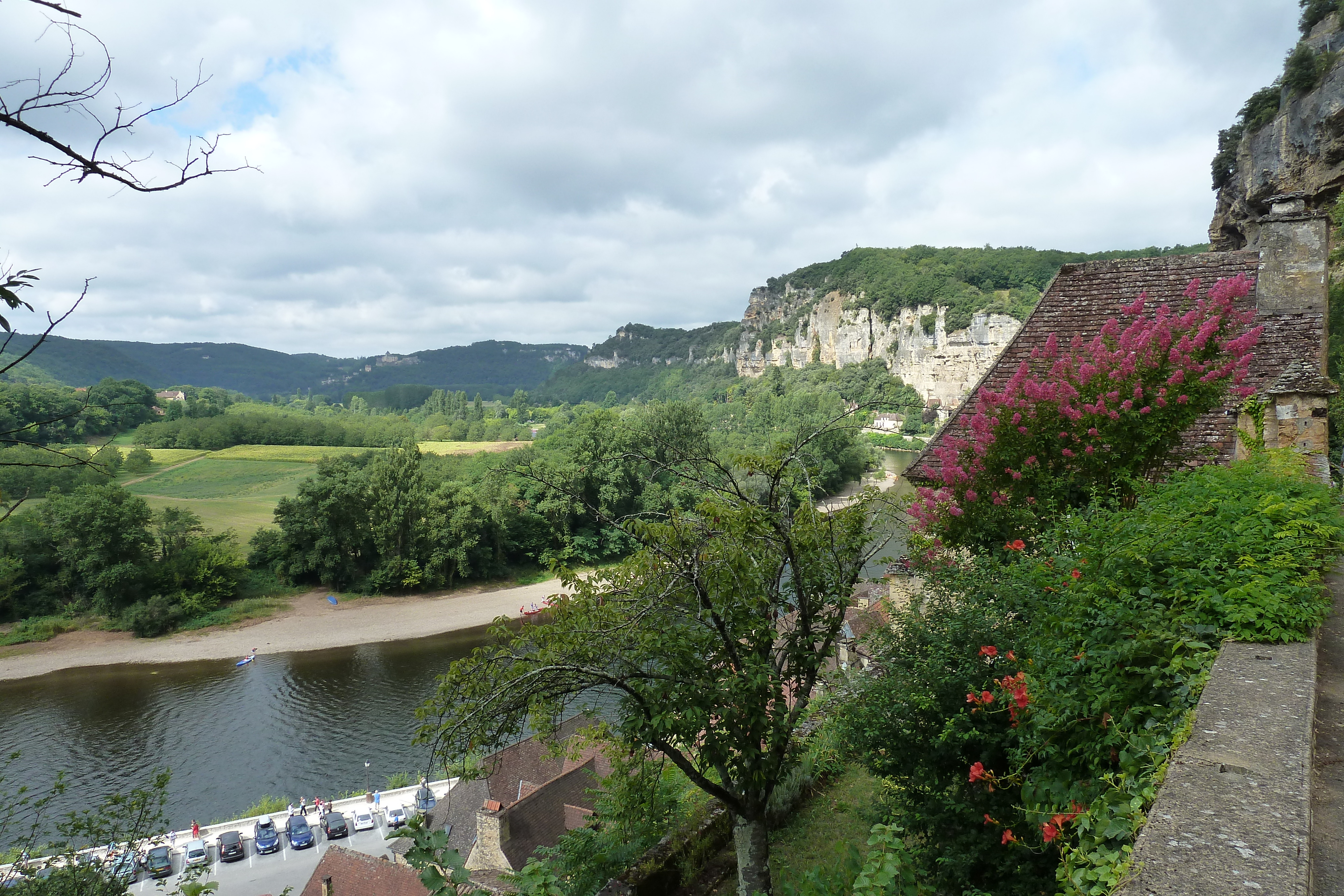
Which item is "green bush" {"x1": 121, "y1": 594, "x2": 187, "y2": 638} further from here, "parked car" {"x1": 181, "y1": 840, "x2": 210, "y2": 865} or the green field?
"parked car" {"x1": 181, "y1": 840, "x2": 210, "y2": 865}

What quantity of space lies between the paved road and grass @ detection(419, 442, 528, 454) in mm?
45584

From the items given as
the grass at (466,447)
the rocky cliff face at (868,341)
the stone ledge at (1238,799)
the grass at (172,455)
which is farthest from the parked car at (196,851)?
the rocky cliff face at (868,341)

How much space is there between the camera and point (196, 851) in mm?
15758

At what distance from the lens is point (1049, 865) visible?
3902 millimetres

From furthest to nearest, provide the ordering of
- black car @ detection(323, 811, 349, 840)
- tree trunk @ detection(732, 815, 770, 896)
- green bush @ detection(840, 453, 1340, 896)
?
1. black car @ detection(323, 811, 349, 840)
2. tree trunk @ detection(732, 815, 770, 896)
3. green bush @ detection(840, 453, 1340, 896)

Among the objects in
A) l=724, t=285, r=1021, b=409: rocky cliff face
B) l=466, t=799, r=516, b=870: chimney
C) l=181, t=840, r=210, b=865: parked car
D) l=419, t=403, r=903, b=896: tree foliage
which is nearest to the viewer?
l=419, t=403, r=903, b=896: tree foliage

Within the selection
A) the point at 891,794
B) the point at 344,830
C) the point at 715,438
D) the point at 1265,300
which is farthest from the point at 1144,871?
the point at 715,438

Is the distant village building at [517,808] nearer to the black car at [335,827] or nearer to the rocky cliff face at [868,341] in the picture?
the black car at [335,827]

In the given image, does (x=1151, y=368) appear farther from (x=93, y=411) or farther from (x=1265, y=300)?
(x=93, y=411)

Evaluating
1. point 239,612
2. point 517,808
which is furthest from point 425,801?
point 239,612

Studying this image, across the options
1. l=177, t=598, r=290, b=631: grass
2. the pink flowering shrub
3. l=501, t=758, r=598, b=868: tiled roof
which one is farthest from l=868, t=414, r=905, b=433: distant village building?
the pink flowering shrub

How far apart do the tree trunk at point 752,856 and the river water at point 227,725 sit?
11.5m

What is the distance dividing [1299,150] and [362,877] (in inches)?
1599

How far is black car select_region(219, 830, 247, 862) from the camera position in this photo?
1631 cm
